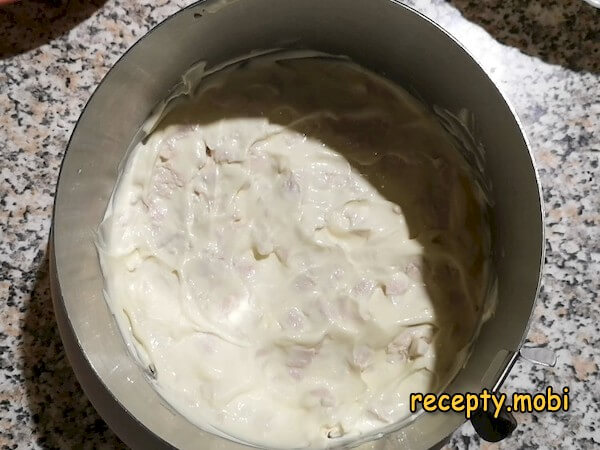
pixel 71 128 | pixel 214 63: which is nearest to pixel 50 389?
pixel 71 128

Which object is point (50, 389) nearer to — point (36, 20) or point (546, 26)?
point (36, 20)

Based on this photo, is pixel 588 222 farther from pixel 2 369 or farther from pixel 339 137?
pixel 2 369

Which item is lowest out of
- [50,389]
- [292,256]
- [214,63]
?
[50,389]

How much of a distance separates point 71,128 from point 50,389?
0.31 m

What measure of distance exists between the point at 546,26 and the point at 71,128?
61 centimetres

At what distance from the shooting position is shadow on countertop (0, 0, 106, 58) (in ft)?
2.69

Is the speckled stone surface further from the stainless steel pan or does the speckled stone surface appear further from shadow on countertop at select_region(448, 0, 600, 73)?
the stainless steel pan

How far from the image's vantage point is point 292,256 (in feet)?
2.49

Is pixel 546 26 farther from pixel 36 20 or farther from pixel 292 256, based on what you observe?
pixel 36 20

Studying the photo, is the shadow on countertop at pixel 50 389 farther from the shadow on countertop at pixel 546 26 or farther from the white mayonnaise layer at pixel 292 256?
the shadow on countertop at pixel 546 26

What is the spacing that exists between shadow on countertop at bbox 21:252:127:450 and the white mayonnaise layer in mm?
119

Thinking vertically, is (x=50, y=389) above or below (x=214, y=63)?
below

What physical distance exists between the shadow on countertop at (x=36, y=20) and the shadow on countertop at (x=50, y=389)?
0.87 feet

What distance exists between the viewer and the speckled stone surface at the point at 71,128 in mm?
783
